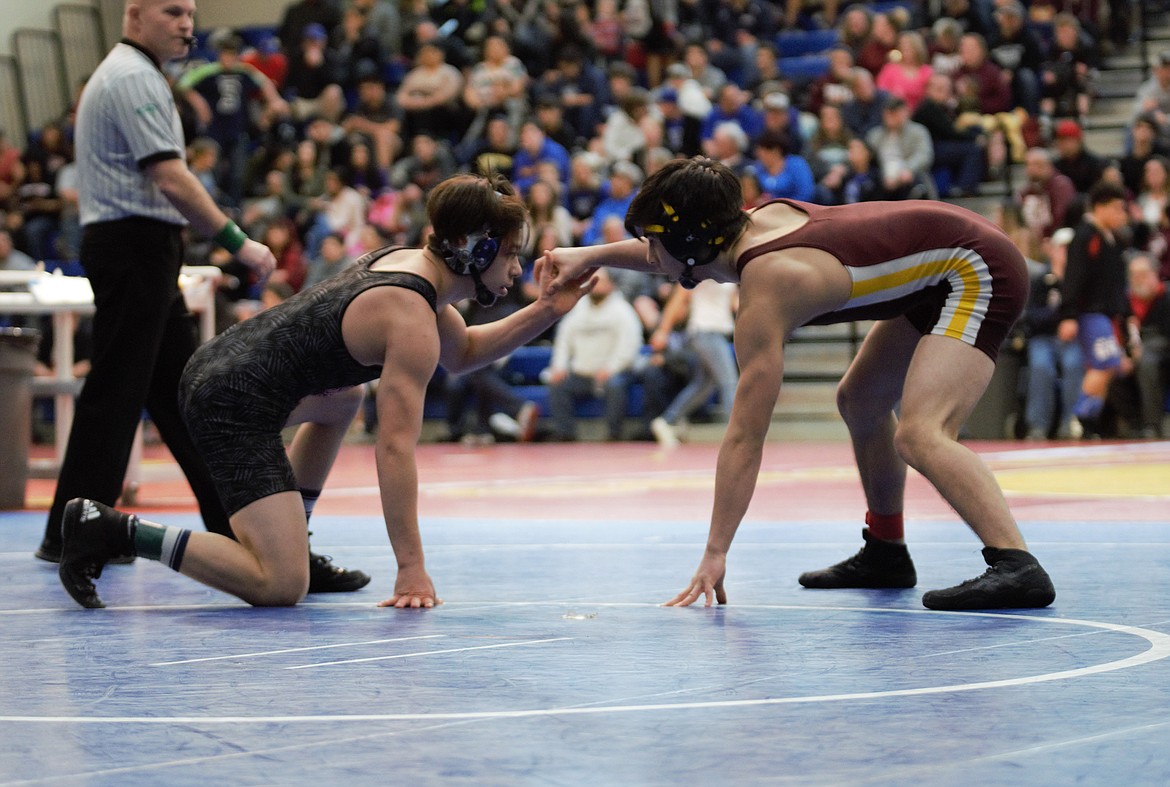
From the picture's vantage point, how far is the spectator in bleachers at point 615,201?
13.2m

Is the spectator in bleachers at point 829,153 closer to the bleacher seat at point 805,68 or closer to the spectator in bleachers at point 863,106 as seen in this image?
the spectator in bleachers at point 863,106

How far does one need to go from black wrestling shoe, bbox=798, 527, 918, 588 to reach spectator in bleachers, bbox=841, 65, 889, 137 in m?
9.83

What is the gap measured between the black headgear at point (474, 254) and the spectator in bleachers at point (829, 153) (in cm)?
904

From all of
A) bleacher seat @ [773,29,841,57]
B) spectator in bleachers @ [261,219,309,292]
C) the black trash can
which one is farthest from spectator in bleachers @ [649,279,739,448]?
the black trash can

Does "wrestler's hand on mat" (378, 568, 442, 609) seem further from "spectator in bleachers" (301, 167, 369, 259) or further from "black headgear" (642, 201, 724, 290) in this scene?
"spectator in bleachers" (301, 167, 369, 259)

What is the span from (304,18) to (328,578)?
14.7 m

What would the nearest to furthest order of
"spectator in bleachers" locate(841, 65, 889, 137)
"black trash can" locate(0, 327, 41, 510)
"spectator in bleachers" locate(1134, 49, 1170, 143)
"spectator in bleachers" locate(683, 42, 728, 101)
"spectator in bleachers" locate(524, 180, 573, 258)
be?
1. "black trash can" locate(0, 327, 41, 510)
2. "spectator in bleachers" locate(1134, 49, 1170, 143)
3. "spectator in bleachers" locate(524, 180, 573, 258)
4. "spectator in bleachers" locate(841, 65, 889, 137)
5. "spectator in bleachers" locate(683, 42, 728, 101)

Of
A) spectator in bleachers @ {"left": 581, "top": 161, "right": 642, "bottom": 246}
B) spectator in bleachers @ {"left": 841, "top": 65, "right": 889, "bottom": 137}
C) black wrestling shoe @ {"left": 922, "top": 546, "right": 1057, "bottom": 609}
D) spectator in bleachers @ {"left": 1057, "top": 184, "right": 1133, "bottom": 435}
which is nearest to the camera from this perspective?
black wrestling shoe @ {"left": 922, "top": 546, "right": 1057, "bottom": 609}

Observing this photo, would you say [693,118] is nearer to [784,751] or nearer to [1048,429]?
[1048,429]

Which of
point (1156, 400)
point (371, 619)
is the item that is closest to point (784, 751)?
point (371, 619)

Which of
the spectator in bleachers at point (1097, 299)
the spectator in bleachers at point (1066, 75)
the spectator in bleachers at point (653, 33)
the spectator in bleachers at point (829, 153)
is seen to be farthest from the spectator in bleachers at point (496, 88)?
the spectator in bleachers at point (1097, 299)

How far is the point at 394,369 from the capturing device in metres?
3.96

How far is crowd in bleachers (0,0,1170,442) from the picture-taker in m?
13.1

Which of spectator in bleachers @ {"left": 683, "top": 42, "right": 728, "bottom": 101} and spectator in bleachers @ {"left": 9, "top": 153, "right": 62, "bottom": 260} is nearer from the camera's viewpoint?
spectator in bleachers @ {"left": 683, "top": 42, "right": 728, "bottom": 101}
